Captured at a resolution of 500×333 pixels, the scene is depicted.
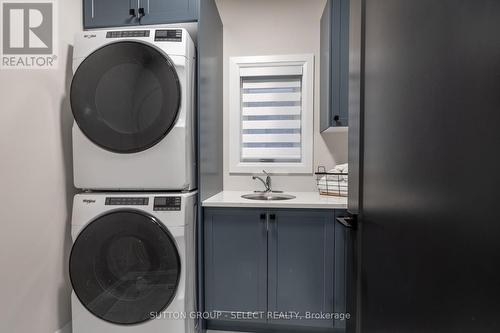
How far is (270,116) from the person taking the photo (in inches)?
92.2

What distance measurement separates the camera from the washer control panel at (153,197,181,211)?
4.82ft

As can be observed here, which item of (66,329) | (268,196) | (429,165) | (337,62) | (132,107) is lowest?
(66,329)

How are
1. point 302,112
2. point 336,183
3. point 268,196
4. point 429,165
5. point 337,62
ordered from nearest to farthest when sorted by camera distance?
point 429,165, point 337,62, point 336,183, point 268,196, point 302,112

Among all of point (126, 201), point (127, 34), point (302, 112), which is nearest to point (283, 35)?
point (302, 112)

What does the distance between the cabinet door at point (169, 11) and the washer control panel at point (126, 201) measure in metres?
1.17

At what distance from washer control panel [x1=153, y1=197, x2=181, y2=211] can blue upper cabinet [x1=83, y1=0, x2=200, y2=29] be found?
3.83 ft

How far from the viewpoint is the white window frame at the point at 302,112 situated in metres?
2.24

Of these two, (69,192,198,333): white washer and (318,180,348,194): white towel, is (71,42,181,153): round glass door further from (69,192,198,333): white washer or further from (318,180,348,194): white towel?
(318,180,348,194): white towel

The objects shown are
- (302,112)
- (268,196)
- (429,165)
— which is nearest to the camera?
(429,165)

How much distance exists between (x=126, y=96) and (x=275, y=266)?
1.41 metres

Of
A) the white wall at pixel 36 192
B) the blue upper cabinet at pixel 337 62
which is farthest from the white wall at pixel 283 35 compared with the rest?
the white wall at pixel 36 192


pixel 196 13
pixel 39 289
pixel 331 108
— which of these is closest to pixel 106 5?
pixel 196 13

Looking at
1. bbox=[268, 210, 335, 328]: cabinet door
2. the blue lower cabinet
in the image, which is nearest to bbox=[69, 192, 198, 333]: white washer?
the blue lower cabinet

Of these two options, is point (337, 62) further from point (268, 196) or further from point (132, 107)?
point (132, 107)
